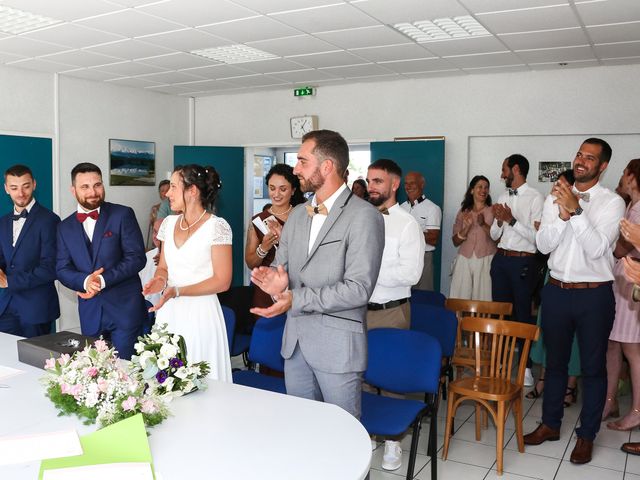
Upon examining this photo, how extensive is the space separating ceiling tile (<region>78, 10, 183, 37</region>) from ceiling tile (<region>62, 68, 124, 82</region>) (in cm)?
208

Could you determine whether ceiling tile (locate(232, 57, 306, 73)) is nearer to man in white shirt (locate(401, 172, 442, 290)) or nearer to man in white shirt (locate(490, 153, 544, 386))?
man in white shirt (locate(401, 172, 442, 290))

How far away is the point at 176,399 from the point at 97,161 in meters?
6.75

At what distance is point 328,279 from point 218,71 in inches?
216

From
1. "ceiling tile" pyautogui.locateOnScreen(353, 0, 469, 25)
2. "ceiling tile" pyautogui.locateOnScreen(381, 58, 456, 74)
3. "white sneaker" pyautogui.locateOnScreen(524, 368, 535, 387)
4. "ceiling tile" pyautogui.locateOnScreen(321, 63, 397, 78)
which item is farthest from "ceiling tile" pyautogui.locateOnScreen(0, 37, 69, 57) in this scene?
"white sneaker" pyautogui.locateOnScreen(524, 368, 535, 387)

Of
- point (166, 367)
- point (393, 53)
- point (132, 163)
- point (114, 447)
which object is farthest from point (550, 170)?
point (114, 447)

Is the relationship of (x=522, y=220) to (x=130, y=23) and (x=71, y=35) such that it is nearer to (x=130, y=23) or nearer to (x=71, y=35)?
(x=130, y=23)

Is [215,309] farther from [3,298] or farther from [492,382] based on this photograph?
[492,382]

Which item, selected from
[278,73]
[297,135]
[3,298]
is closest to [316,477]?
[3,298]

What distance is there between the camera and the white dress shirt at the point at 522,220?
5660 mm

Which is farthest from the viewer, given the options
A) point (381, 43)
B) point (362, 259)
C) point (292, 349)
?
point (381, 43)

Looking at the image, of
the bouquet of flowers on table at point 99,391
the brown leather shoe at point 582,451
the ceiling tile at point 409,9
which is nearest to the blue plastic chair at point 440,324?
the brown leather shoe at point 582,451

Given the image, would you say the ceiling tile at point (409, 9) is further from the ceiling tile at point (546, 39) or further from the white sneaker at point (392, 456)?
the white sneaker at point (392, 456)

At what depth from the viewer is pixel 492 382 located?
4012 mm

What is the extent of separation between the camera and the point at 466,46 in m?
6.00
